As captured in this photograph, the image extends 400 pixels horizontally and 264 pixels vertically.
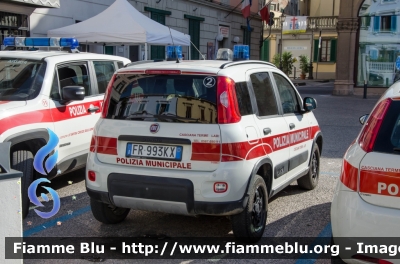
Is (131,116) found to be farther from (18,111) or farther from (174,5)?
(174,5)

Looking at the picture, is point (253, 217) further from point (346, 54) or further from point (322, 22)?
point (322, 22)

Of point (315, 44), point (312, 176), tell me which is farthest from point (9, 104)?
point (315, 44)

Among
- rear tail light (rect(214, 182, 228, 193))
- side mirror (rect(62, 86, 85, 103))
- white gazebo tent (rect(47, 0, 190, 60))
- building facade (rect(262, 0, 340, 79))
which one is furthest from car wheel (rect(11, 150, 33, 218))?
building facade (rect(262, 0, 340, 79))

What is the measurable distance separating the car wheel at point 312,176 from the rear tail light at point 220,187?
2.42 m

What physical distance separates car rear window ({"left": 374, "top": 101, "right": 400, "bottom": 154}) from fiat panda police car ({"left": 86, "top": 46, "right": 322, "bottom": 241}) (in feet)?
4.31

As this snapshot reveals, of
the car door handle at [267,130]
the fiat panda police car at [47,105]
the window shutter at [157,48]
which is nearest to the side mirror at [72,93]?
the fiat panda police car at [47,105]

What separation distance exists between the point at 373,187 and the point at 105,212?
2808 millimetres

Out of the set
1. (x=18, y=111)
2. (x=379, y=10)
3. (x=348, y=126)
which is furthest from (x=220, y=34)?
(x=18, y=111)

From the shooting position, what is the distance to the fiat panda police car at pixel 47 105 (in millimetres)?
5473

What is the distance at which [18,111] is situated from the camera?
18.0 feet

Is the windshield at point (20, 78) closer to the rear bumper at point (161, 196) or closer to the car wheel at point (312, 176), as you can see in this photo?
the rear bumper at point (161, 196)

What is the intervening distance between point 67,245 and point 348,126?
1013cm

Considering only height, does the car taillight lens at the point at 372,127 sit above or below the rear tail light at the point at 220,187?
above

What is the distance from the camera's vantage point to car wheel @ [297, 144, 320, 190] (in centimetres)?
649
